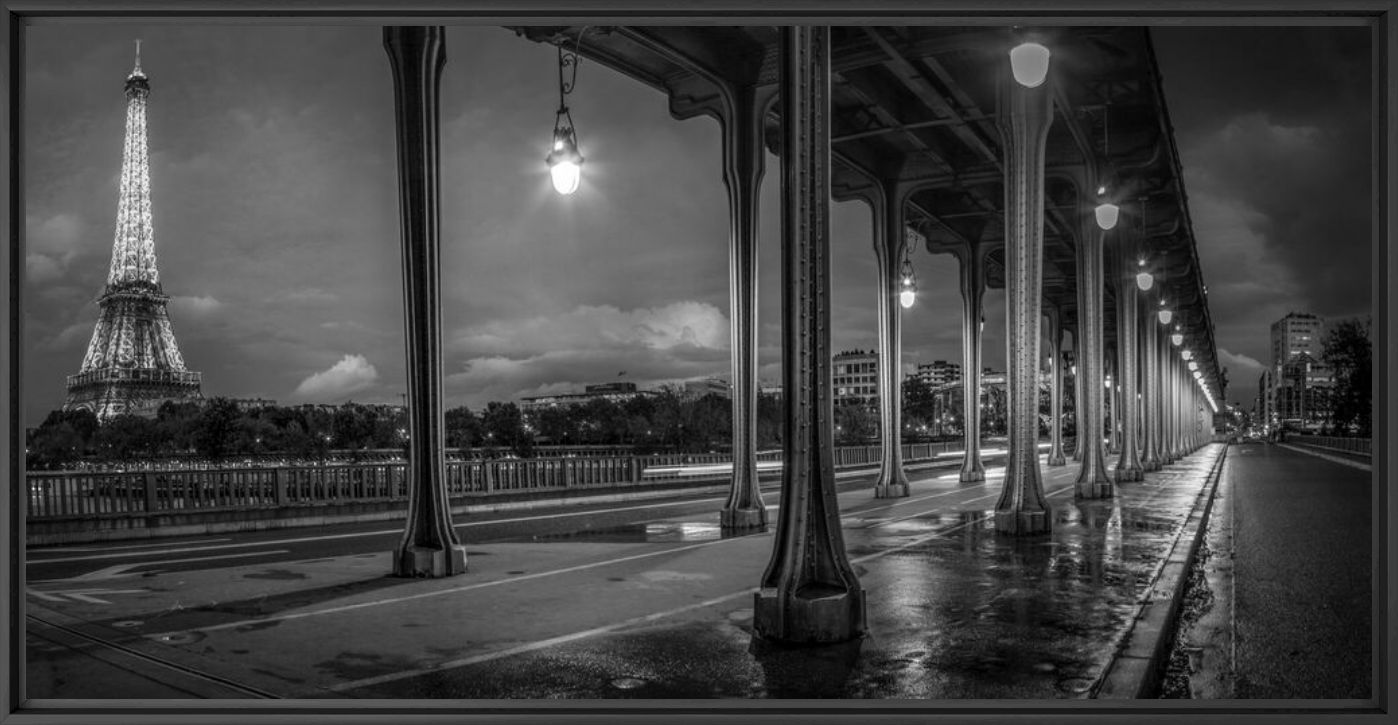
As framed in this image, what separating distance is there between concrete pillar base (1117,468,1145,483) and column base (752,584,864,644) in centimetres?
2640

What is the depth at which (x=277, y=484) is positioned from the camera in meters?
20.6

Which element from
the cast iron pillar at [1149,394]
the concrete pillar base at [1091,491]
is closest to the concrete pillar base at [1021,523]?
the concrete pillar base at [1091,491]

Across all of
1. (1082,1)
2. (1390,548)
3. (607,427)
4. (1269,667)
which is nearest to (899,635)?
(1269,667)

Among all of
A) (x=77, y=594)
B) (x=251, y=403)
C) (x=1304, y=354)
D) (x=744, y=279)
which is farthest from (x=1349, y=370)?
(x=251, y=403)

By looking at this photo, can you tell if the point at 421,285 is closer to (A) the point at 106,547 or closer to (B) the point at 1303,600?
(A) the point at 106,547

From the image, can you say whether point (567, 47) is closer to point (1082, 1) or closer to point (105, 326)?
point (1082, 1)

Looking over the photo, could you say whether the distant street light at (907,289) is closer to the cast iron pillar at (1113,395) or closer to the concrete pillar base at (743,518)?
the concrete pillar base at (743,518)

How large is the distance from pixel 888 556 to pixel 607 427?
102 m

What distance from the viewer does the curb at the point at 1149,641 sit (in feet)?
20.8

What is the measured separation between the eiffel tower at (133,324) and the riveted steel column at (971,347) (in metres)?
64.3

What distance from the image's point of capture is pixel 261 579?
1161 centimetres

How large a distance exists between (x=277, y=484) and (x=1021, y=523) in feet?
47.8

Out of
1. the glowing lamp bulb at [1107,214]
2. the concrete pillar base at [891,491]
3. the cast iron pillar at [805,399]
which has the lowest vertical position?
the concrete pillar base at [891,491]

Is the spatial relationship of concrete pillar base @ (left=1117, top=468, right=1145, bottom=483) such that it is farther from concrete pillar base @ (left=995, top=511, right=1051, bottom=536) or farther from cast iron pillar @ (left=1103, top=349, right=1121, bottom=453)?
concrete pillar base @ (left=995, top=511, right=1051, bottom=536)
